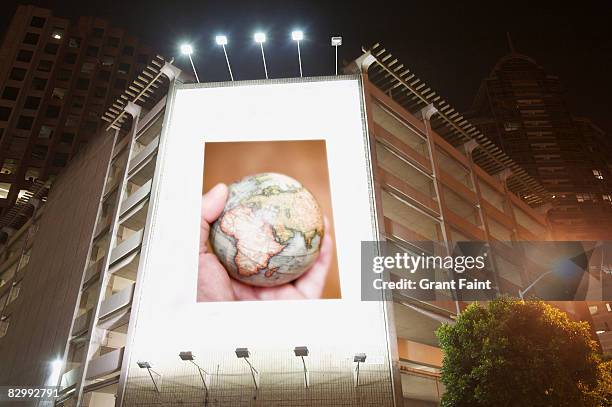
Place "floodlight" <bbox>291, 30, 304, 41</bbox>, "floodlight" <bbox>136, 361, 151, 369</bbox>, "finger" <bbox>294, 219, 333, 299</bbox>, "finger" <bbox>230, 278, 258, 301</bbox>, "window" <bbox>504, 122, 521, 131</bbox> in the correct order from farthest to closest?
"window" <bbox>504, 122, 521, 131</bbox> < "floodlight" <bbox>291, 30, 304, 41</bbox> < "finger" <bbox>230, 278, 258, 301</bbox> < "finger" <bbox>294, 219, 333, 299</bbox> < "floodlight" <bbox>136, 361, 151, 369</bbox>

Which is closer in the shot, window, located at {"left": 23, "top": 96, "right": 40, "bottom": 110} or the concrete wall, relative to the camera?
the concrete wall

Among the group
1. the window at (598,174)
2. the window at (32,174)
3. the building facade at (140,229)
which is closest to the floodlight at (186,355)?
the building facade at (140,229)

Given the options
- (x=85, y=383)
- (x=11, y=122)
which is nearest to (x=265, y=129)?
(x=85, y=383)

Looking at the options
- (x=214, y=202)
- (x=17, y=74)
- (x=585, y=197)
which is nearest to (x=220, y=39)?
(x=214, y=202)

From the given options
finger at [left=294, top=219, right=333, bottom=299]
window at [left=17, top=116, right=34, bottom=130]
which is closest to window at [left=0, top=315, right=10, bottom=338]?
window at [left=17, top=116, right=34, bottom=130]

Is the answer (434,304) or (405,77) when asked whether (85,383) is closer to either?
(434,304)

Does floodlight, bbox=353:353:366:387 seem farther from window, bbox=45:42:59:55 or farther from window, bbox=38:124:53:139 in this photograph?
window, bbox=45:42:59:55

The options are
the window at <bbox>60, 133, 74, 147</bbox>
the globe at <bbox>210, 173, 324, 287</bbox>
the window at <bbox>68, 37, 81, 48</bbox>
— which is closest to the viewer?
the globe at <bbox>210, 173, 324, 287</bbox>

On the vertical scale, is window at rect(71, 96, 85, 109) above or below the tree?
above
